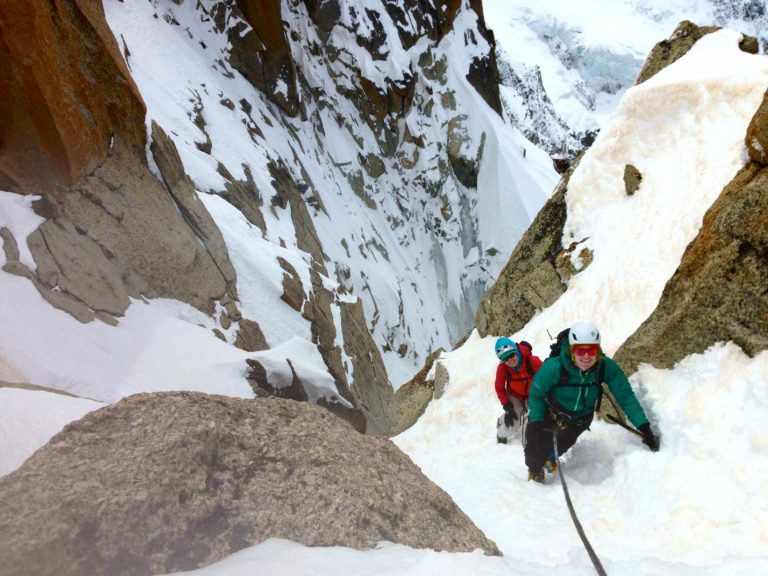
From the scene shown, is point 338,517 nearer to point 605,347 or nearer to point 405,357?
point 605,347

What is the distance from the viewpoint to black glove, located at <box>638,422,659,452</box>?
4.73 m

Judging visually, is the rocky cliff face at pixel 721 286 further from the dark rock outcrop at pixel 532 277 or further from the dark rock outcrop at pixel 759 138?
the dark rock outcrop at pixel 532 277

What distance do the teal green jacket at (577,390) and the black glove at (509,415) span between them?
1793mm

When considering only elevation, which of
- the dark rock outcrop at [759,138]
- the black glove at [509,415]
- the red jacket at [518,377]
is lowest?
the black glove at [509,415]

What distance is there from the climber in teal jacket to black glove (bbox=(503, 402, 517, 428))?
4.86 feet

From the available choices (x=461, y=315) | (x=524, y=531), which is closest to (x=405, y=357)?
(x=461, y=315)

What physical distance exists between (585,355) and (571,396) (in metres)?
0.59

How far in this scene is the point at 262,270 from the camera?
17031mm

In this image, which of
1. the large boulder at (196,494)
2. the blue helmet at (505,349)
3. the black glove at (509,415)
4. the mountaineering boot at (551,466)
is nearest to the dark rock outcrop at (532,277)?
the black glove at (509,415)

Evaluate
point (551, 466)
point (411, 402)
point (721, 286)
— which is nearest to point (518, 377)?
point (551, 466)

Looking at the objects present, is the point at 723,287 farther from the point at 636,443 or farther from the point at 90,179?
the point at 90,179

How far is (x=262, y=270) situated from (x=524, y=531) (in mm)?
14068

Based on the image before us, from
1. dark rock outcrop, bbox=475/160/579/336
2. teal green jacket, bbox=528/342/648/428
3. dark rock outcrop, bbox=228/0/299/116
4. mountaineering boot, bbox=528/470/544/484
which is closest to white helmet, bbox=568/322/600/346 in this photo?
teal green jacket, bbox=528/342/648/428

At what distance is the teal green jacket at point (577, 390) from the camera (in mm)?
4809
